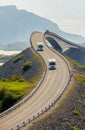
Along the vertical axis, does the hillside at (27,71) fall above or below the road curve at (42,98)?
below

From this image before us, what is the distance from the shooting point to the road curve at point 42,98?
71688 mm

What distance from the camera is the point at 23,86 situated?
10331 centimetres

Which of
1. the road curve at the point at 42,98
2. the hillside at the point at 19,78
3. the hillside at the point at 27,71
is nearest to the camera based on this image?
the road curve at the point at 42,98

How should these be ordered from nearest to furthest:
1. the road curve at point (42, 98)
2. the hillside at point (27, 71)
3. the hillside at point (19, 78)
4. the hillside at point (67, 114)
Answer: the hillside at point (67, 114) < the road curve at point (42, 98) < the hillside at point (19, 78) < the hillside at point (27, 71)

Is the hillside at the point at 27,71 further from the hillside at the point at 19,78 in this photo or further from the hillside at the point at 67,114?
the hillside at the point at 67,114

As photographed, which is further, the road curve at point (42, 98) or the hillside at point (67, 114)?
the road curve at point (42, 98)

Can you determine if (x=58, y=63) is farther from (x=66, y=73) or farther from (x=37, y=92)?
(x=37, y=92)

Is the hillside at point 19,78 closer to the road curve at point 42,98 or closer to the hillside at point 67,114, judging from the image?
the road curve at point 42,98

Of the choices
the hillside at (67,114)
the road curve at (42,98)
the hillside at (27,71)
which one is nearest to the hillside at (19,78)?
the hillside at (27,71)

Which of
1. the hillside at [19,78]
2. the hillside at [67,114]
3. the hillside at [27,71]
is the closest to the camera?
the hillside at [67,114]

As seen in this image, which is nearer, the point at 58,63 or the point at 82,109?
the point at 82,109

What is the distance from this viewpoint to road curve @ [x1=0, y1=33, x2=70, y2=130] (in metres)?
71.7

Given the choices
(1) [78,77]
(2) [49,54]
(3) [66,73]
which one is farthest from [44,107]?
(2) [49,54]

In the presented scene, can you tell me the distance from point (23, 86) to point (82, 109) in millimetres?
21732
